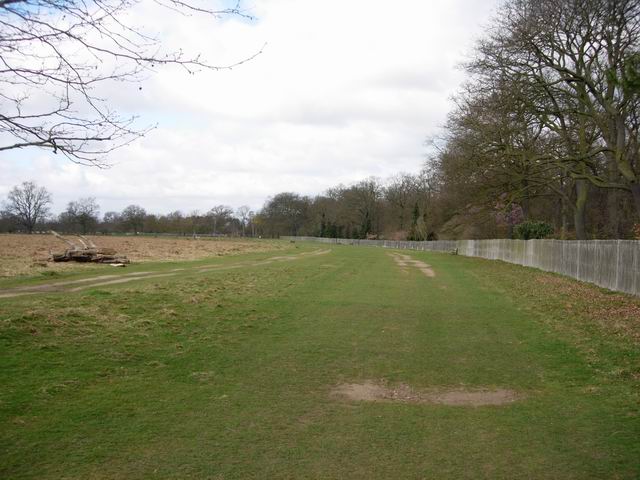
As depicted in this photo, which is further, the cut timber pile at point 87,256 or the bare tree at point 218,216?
the bare tree at point 218,216

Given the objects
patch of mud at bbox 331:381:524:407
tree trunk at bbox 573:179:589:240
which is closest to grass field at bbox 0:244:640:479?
patch of mud at bbox 331:381:524:407

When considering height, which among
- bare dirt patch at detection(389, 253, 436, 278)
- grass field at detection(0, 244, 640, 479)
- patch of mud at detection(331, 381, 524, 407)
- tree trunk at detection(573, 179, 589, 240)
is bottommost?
patch of mud at detection(331, 381, 524, 407)

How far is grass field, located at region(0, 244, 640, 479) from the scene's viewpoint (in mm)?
5070

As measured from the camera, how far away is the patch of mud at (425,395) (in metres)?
7.21

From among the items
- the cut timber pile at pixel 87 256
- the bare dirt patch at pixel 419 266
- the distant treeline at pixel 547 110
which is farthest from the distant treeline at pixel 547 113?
the cut timber pile at pixel 87 256

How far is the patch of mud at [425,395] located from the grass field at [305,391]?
41 millimetres

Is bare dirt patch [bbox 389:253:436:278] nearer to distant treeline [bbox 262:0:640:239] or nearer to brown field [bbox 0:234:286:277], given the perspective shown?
distant treeline [bbox 262:0:640:239]

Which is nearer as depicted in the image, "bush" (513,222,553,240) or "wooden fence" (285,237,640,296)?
"wooden fence" (285,237,640,296)

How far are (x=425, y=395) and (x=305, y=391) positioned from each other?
1552 mm

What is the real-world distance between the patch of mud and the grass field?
0.14 feet

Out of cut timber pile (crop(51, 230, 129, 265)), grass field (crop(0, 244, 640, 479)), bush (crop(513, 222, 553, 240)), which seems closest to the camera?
grass field (crop(0, 244, 640, 479))

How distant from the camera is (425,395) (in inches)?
294

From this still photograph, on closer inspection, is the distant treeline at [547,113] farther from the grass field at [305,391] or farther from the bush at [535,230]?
the grass field at [305,391]

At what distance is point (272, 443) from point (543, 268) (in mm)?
30729
